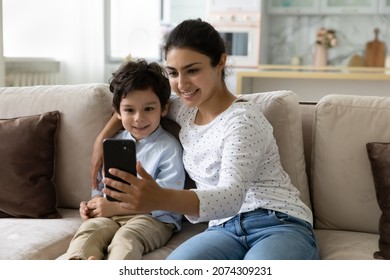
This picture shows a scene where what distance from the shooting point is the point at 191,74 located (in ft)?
5.11

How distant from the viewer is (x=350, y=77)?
4789mm

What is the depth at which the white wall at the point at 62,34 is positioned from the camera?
168 inches

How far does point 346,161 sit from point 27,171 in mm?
1111

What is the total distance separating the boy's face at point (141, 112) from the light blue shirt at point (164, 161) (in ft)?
0.13

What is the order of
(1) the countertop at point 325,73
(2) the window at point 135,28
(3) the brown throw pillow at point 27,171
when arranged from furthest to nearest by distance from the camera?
(2) the window at point 135,28, (1) the countertop at point 325,73, (3) the brown throw pillow at point 27,171

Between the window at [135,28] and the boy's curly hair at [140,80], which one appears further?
the window at [135,28]

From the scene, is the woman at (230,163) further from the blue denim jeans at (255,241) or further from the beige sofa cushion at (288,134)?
the beige sofa cushion at (288,134)

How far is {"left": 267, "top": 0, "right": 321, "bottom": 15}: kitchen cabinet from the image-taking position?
5.57 metres

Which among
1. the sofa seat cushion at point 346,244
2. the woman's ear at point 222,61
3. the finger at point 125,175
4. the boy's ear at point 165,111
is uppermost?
the woman's ear at point 222,61

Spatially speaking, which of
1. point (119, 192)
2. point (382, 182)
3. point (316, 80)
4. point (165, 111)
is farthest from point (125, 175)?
point (316, 80)

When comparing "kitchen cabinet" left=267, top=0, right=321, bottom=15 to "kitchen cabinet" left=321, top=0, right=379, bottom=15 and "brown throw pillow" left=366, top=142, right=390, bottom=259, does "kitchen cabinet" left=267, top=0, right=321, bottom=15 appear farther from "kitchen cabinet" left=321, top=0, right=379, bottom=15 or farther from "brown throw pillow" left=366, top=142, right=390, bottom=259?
"brown throw pillow" left=366, top=142, right=390, bottom=259

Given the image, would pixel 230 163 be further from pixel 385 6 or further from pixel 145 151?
pixel 385 6

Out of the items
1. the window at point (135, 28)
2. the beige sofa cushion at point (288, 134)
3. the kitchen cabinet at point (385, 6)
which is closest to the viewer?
the beige sofa cushion at point (288, 134)

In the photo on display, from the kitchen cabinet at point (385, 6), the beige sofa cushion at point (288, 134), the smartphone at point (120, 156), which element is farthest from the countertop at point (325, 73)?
the smartphone at point (120, 156)
